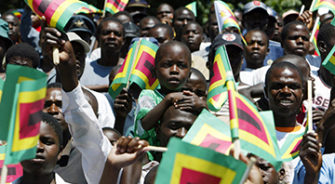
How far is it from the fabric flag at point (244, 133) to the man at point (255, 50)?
15.6 ft

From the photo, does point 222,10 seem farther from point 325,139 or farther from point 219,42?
point 325,139

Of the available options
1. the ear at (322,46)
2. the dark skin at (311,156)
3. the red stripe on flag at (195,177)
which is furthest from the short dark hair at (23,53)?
the red stripe on flag at (195,177)

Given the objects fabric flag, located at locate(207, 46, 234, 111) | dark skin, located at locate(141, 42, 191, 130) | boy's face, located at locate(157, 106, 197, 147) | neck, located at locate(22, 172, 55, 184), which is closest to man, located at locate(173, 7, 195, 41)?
dark skin, located at locate(141, 42, 191, 130)

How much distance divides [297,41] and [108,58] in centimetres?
224

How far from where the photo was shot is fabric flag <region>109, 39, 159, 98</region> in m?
7.06

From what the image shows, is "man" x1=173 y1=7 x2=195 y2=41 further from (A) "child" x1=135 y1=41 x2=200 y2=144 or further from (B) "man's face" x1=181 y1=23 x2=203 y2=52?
(A) "child" x1=135 y1=41 x2=200 y2=144

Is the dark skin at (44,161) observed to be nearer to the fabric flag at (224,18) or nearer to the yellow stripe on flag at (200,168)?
the yellow stripe on flag at (200,168)

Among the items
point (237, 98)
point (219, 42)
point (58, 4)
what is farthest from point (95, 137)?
point (219, 42)

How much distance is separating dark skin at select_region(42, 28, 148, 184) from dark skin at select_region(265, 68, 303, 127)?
2.06 m

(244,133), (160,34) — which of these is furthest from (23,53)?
(244,133)

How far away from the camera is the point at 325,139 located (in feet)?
19.0

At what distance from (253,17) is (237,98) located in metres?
6.10

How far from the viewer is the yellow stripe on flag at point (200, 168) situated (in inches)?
138

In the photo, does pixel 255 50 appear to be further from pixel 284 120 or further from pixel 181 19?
pixel 284 120
